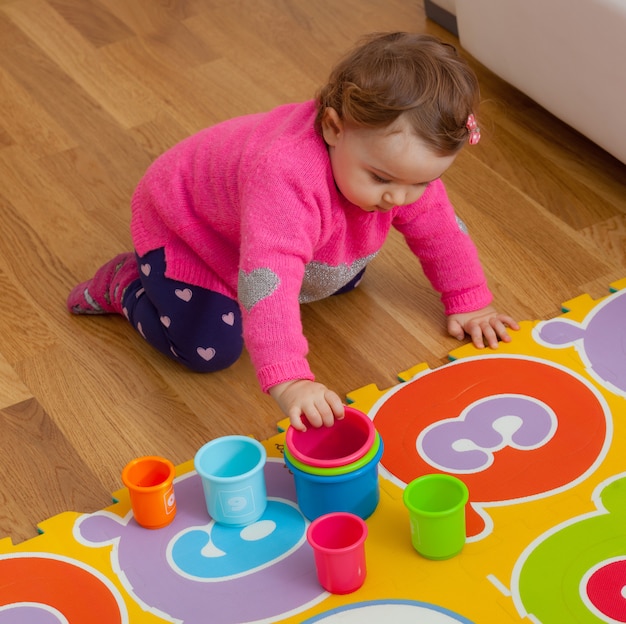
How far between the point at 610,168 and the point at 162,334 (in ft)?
2.79

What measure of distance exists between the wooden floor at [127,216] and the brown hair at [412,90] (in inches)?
15.5

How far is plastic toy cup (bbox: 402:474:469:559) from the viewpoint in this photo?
1.12 meters

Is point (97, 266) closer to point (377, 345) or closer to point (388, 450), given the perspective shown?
point (377, 345)

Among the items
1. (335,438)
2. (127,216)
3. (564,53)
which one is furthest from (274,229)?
(564,53)

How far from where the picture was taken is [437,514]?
1105mm

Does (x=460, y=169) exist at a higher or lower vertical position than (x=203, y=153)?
lower

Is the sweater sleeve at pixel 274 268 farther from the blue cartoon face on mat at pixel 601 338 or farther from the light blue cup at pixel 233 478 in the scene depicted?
the blue cartoon face on mat at pixel 601 338

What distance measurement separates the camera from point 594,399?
4.46ft

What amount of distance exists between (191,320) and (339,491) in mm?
400

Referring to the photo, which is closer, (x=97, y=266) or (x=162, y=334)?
(x=162, y=334)

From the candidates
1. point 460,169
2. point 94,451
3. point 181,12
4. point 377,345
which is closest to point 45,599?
point 94,451

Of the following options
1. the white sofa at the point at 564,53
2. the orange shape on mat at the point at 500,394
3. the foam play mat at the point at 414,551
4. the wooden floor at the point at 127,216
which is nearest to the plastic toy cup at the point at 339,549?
the foam play mat at the point at 414,551

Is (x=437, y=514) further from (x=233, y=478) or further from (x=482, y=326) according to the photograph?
(x=482, y=326)

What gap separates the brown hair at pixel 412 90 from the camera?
1181 millimetres
